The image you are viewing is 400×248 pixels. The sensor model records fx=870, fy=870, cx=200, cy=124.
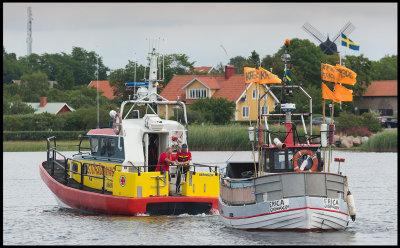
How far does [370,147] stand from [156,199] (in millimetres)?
40957

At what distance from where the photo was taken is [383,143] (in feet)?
204

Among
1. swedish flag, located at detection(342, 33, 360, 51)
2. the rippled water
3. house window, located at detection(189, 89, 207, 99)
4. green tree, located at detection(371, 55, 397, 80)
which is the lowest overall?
the rippled water

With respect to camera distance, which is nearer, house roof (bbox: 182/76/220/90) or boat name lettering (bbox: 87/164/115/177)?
boat name lettering (bbox: 87/164/115/177)

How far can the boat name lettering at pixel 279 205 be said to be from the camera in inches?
872

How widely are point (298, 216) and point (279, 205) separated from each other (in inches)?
21.9

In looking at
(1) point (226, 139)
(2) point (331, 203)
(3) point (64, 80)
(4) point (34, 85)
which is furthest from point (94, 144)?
(3) point (64, 80)

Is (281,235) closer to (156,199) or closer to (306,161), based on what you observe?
(306,161)

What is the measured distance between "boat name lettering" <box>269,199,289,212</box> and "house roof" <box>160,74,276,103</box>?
6720 centimetres

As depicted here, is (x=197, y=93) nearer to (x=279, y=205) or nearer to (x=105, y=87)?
(x=105, y=87)

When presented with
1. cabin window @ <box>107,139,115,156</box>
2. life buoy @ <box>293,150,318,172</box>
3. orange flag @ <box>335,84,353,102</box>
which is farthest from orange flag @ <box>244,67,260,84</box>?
cabin window @ <box>107,139,115,156</box>

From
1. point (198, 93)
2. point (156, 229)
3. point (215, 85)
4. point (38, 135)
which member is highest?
point (215, 85)

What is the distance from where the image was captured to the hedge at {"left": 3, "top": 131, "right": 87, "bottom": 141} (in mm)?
70062

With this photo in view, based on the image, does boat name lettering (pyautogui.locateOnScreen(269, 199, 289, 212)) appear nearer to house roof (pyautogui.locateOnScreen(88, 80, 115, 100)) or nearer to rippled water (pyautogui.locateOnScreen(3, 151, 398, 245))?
rippled water (pyautogui.locateOnScreen(3, 151, 398, 245))

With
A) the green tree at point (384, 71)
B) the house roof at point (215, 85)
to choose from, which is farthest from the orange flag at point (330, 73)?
the green tree at point (384, 71)
